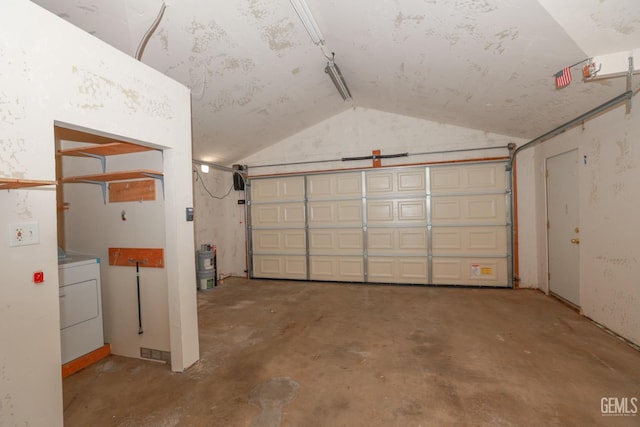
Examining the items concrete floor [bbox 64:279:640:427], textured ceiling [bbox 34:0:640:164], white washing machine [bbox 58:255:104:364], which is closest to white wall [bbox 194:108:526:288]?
textured ceiling [bbox 34:0:640:164]

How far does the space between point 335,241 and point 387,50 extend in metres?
3.48

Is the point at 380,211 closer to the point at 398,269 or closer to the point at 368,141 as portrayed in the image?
the point at 398,269

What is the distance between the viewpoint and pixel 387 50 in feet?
9.89

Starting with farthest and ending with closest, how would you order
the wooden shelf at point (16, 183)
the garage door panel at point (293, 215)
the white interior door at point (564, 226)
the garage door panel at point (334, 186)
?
1. the garage door panel at point (293, 215)
2. the garage door panel at point (334, 186)
3. the white interior door at point (564, 226)
4. the wooden shelf at point (16, 183)

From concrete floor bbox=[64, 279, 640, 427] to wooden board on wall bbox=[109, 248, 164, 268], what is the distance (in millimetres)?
945

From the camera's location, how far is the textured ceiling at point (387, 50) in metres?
2.08

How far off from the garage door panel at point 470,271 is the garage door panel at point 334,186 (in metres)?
1.98

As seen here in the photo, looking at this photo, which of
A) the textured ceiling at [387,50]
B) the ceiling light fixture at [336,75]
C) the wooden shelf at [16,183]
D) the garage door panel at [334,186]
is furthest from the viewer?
the garage door panel at [334,186]

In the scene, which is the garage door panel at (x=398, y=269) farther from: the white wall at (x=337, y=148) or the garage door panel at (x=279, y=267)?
the white wall at (x=337, y=148)

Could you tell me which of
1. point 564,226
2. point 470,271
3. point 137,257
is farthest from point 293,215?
point 564,226

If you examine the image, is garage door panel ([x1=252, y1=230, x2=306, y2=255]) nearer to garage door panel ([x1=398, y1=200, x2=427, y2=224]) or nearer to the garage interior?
the garage interior

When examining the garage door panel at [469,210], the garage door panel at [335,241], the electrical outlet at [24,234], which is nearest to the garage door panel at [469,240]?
the garage door panel at [469,210]

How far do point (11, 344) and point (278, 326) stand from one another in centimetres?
246

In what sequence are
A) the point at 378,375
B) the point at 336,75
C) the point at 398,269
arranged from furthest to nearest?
1. the point at 398,269
2. the point at 336,75
3. the point at 378,375
